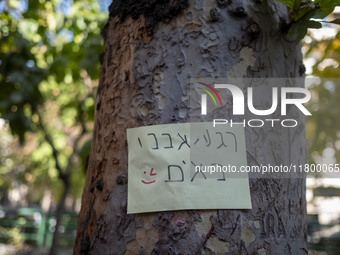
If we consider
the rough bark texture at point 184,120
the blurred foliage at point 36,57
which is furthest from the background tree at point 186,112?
the blurred foliage at point 36,57

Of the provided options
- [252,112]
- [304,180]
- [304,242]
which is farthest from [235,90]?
[304,242]

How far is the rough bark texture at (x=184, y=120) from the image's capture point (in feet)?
3.26

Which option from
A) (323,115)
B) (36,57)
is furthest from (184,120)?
(323,115)

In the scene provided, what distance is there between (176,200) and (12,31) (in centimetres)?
310

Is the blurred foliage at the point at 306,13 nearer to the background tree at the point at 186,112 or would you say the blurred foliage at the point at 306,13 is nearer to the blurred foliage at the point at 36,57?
the background tree at the point at 186,112

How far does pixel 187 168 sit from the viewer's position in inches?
40.7

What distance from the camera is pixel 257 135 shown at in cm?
111

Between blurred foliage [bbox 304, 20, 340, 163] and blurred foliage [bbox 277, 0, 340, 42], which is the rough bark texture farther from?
blurred foliage [bbox 304, 20, 340, 163]

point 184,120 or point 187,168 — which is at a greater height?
point 184,120

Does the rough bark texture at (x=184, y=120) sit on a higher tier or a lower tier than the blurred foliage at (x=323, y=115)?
lower

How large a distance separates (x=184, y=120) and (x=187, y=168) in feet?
0.50

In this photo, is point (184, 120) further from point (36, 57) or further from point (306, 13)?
point (36, 57)

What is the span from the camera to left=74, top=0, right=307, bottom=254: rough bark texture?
0.99 meters

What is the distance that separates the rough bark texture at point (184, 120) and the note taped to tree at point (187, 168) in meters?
0.03
